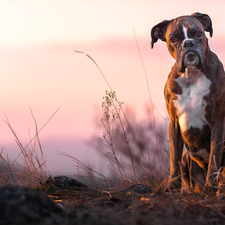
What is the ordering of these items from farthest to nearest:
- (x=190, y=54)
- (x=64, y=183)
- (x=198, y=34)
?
(x=64, y=183)
(x=198, y=34)
(x=190, y=54)

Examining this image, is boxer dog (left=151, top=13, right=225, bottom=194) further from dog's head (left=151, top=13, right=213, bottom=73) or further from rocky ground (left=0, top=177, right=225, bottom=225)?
rocky ground (left=0, top=177, right=225, bottom=225)

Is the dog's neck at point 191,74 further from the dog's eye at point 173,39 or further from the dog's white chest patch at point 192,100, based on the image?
the dog's eye at point 173,39

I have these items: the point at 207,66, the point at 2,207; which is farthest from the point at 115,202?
the point at 207,66

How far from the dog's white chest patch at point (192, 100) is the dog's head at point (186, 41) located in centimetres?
15

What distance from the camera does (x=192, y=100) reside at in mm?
3727

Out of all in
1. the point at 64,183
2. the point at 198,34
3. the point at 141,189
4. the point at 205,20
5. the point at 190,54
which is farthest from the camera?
the point at 64,183

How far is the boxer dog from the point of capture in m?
→ 3.65

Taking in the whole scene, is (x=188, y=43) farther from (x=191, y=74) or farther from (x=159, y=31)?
(x=159, y=31)

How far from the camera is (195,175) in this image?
410 cm

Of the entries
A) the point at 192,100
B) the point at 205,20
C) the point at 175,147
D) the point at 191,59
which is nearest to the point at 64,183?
the point at 175,147

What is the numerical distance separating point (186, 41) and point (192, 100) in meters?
0.70

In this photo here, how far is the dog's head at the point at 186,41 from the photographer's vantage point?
11.8 ft

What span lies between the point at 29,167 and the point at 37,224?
2692mm

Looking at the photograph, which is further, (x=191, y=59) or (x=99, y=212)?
(x=191, y=59)
